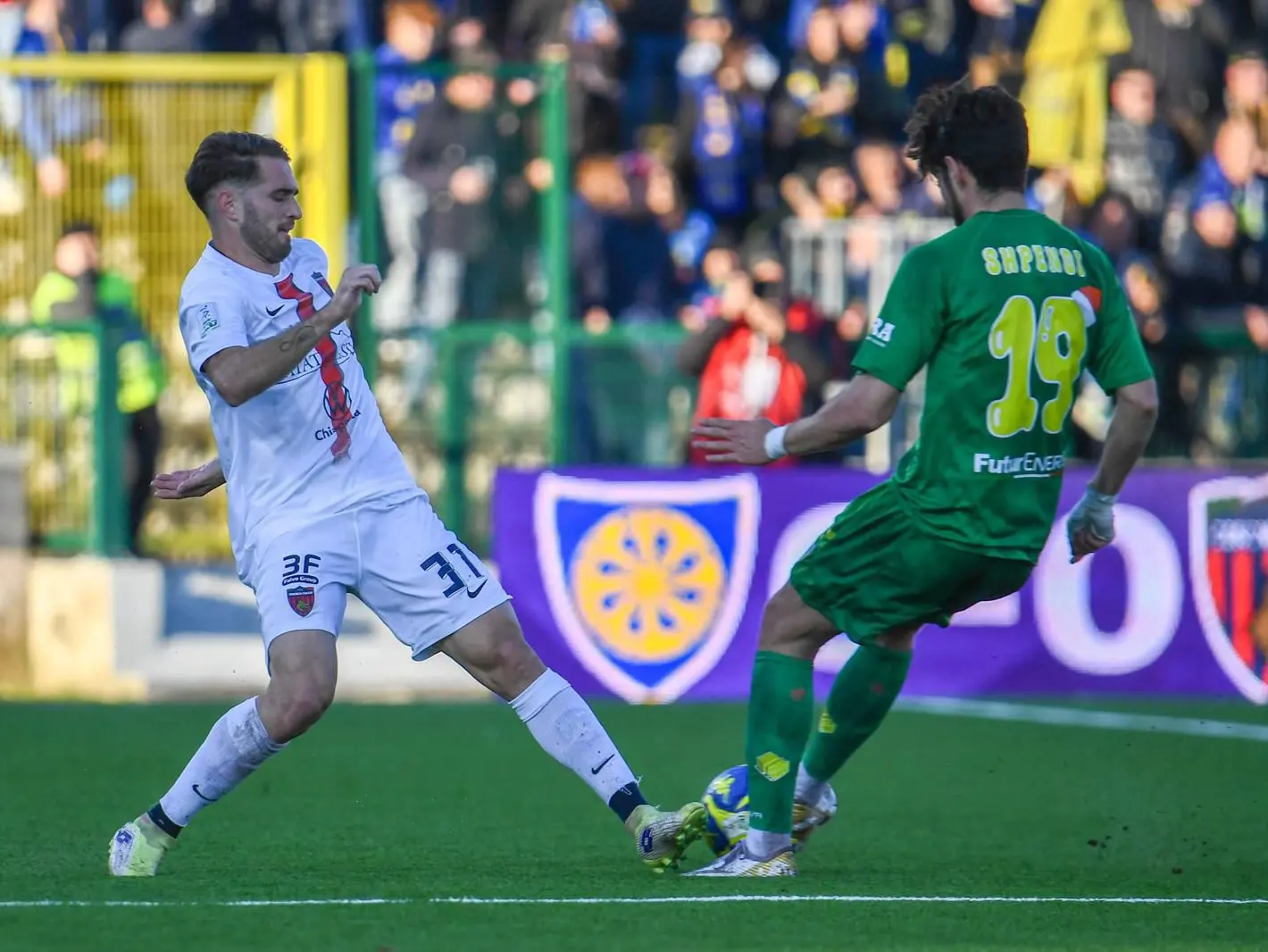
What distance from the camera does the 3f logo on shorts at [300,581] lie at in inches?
245

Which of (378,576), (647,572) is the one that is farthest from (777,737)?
(647,572)

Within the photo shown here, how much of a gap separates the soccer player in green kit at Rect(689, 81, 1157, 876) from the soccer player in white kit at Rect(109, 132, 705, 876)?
0.60 metres

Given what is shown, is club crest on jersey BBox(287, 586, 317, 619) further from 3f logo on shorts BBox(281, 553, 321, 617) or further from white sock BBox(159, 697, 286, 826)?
white sock BBox(159, 697, 286, 826)

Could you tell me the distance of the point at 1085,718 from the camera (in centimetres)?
1189

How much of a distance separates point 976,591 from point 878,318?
795 mm

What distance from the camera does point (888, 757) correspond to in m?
10.2

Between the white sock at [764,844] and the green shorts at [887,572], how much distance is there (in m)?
0.56

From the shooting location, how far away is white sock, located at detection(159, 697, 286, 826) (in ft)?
20.5

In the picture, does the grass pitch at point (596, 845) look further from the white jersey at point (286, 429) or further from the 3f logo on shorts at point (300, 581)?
the white jersey at point (286, 429)

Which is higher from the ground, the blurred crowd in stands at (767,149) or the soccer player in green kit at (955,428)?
the blurred crowd in stands at (767,149)

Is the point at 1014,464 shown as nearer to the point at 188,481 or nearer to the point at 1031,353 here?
the point at 1031,353

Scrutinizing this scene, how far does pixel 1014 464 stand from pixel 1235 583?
7.23m

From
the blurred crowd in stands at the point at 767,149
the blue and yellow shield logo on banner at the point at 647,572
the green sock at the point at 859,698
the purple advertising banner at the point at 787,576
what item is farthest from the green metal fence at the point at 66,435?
the green sock at the point at 859,698

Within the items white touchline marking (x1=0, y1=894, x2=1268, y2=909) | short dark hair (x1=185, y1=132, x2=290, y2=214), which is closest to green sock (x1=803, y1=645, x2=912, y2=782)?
white touchline marking (x1=0, y1=894, x2=1268, y2=909)
